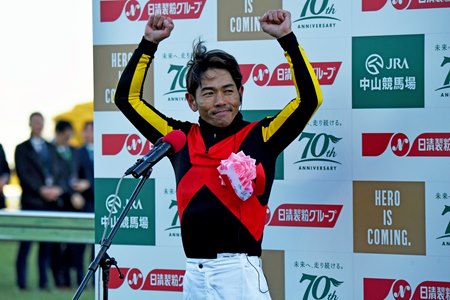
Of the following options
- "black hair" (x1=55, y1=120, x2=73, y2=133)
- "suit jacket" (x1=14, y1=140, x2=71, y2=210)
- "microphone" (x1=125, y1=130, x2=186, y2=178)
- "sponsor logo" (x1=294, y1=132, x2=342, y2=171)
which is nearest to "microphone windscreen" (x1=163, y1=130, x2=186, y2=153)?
"microphone" (x1=125, y1=130, x2=186, y2=178)

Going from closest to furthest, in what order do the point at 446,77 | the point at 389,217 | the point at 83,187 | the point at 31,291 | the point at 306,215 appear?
the point at 446,77
the point at 389,217
the point at 306,215
the point at 83,187
the point at 31,291

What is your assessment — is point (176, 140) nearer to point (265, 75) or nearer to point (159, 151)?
point (159, 151)

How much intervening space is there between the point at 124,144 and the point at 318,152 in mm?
964

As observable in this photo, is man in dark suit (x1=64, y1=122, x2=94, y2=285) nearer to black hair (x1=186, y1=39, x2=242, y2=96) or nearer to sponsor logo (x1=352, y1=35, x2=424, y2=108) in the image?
sponsor logo (x1=352, y1=35, x2=424, y2=108)

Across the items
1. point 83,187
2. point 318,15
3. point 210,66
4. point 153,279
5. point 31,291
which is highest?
point 318,15

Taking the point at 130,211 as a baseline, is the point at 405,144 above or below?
above

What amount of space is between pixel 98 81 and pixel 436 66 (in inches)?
63.4

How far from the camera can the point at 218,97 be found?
3350mm

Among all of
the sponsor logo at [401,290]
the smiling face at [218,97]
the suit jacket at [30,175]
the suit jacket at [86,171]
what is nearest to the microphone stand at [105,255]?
the smiling face at [218,97]

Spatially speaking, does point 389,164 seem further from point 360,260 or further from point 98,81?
point 98,81

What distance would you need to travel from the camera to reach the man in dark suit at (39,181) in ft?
27.8

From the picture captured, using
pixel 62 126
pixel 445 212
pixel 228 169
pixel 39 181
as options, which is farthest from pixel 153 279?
pixel 62 126

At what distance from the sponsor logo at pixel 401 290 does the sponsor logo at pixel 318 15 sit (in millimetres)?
1135

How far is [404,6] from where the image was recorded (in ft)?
12.5
